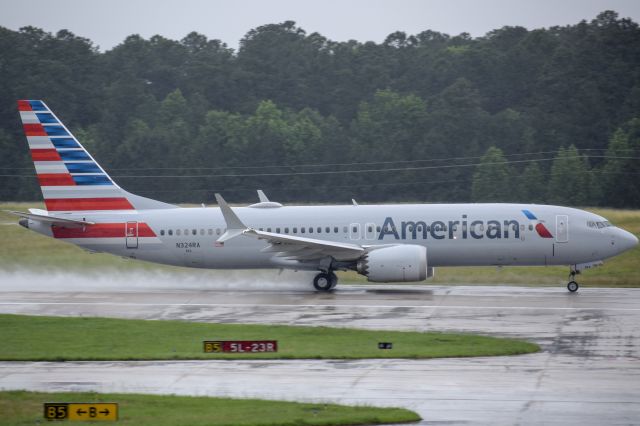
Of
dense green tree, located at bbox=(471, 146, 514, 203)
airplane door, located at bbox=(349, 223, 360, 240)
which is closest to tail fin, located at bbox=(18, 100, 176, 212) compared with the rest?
airplane door, located at bbox=(349, 223, 360, 240)

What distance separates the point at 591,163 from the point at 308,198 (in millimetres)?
24745

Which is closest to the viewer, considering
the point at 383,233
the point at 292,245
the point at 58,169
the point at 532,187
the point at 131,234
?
the point at 292,245

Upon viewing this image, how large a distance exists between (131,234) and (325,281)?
8.24 meters

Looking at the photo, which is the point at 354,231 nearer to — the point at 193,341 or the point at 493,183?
the point at 193,341

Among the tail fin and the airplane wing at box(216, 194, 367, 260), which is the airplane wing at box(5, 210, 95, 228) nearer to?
the tail fin

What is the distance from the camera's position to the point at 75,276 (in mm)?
47156

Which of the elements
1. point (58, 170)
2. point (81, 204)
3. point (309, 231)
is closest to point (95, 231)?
point (81, 204)

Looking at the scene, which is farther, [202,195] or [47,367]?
[202,195]

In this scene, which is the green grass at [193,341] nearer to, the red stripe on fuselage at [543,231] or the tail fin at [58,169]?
the tail fin at [58,169]

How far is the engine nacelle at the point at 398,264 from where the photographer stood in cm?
3747

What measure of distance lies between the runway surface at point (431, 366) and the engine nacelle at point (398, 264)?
29.5 inches

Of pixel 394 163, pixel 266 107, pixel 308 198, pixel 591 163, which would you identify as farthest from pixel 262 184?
pixel 591 163

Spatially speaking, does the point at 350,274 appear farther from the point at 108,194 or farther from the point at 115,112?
the point at 115,112

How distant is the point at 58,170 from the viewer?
41156 millimetres
